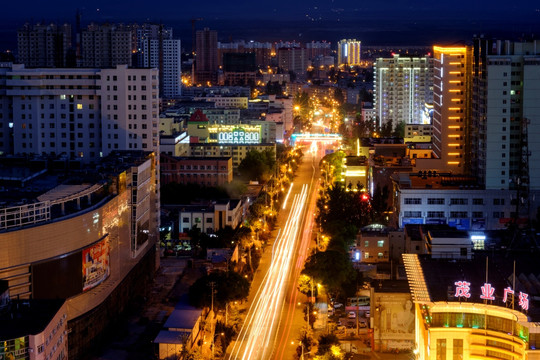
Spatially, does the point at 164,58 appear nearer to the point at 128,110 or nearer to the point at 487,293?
the point at 128,110

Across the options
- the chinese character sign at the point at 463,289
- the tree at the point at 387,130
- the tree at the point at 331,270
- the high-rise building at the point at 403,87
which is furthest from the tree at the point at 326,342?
the high-rise building at the point at 403,87

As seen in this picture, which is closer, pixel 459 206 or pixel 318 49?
pixel 459 206

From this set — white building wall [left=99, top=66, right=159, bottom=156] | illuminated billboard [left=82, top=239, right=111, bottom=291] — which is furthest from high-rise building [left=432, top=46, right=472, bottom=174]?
illuminated billboard [left=82, top=239, right=111, bottom=291]

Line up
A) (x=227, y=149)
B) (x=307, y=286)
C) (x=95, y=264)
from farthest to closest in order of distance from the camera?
(x=227, y=149), (x=307, y=286), (x=95, y=264)

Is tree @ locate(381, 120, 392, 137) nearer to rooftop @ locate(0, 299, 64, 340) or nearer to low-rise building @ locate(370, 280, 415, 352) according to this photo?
low-rise building @ locate(370, 280, 415, 352)

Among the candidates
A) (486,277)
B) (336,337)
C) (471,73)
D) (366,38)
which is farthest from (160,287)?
(366,38)

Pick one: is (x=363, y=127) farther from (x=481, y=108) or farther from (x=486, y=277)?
(x=486, y=277)

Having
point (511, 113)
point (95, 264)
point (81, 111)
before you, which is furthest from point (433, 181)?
point (95, 264)
